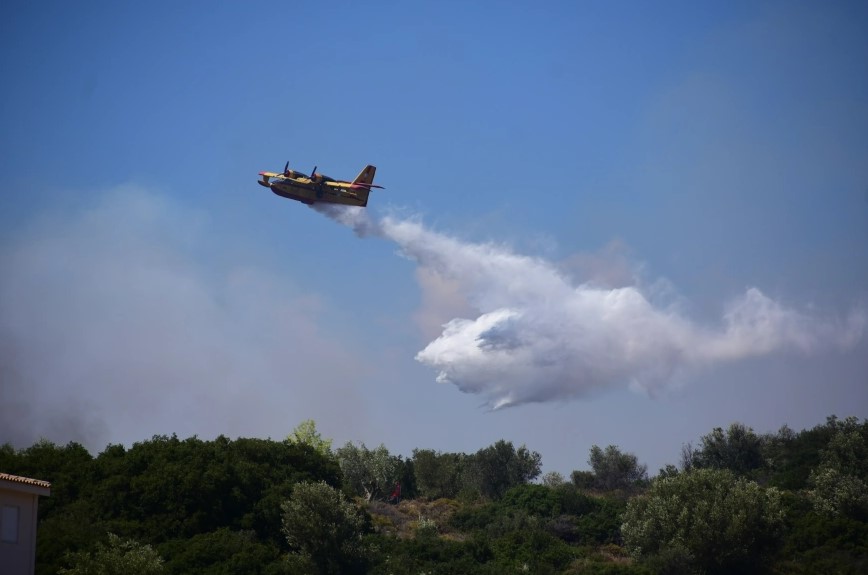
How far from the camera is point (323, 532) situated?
5925 centimetres

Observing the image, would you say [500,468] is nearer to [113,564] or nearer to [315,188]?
[315,188]

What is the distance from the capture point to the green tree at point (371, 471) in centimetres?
9412

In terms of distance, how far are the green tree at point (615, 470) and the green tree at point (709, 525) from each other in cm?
3800

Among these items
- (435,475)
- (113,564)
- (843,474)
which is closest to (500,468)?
(435,475)

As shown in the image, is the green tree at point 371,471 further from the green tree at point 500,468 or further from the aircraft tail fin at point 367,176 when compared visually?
the aircraft tail fin at point 367,176

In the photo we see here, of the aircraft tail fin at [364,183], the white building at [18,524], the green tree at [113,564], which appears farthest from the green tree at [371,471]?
the white building at [18,524]

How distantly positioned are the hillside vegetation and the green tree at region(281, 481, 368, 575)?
0.08 m

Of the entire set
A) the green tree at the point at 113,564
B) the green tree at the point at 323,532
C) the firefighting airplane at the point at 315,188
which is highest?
the firefighting airplane at the point at 315,188

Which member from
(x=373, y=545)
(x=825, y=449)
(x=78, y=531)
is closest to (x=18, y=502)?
(x=78, y=531)

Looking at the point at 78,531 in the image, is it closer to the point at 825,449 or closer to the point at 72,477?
the point at 72,477

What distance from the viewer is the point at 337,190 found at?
3174 inches

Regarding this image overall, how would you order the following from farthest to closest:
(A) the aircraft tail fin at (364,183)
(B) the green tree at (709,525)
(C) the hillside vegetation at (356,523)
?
(A) the aircraft tail fin at (364,183)
(B) the green tree at (709,525)
(C) the hillside vegetation at (356,523)

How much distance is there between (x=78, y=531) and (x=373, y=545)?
16.5m

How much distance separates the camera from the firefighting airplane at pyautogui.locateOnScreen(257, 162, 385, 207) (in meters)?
79.3
